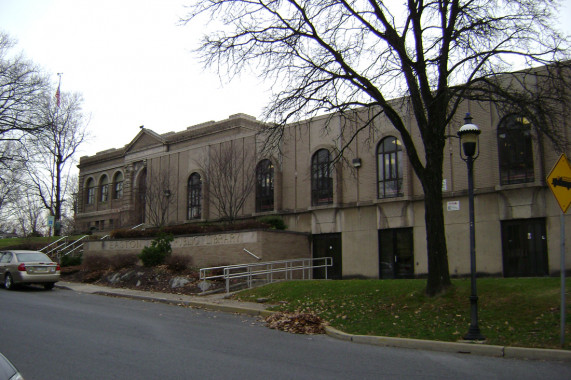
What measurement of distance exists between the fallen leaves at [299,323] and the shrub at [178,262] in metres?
10.7

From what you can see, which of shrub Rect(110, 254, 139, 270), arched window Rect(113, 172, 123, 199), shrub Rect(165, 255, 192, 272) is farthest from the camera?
arched window Rect(113, 172, 123, 199)

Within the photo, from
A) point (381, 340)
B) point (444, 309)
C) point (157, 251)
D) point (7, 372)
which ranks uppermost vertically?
point (157, 251)

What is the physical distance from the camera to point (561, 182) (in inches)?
350

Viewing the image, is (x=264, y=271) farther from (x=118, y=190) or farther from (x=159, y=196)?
(x=118, y=190)

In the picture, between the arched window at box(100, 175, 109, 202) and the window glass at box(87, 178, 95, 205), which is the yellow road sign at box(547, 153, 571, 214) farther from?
the window glass at box(87, 178, 95, 205)

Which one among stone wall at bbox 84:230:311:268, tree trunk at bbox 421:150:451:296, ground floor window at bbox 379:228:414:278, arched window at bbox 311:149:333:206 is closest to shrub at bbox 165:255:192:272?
stone wall at bbox 84:230:311:268

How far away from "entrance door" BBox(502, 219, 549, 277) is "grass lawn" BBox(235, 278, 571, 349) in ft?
26.0

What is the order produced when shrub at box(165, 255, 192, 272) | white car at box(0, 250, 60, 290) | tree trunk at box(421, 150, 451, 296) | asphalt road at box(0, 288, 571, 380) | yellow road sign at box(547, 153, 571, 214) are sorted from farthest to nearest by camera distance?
shrub at box(165, 255, 192, 272) → white car at box(0, 250, 60, 290) → tree trunk at box(421, 150, 451, 296) → yellow road sign at box(547, 153, 571, 214) → asphalt road at box(0, 288, 571, 380)

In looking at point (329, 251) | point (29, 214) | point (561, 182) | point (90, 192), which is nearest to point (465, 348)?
point (561, 182)

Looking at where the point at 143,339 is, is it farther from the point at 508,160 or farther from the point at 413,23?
the point at 508,160

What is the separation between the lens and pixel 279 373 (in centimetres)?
717

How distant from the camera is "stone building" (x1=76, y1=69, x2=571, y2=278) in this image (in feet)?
67.2

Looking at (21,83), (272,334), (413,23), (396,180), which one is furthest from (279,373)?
(21,83)

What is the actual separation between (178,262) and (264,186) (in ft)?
28.6
